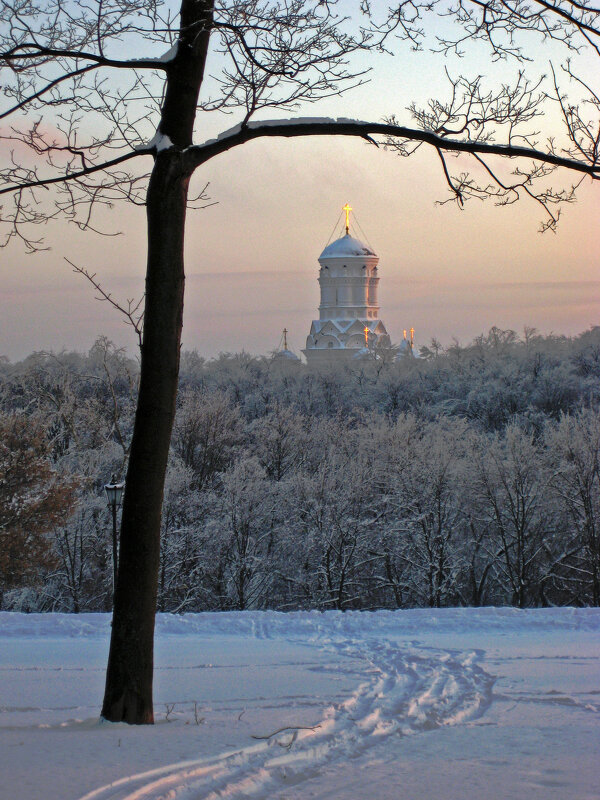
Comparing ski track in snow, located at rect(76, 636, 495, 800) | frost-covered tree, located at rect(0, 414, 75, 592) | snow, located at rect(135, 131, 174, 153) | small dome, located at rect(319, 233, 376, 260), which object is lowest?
ski track in snow, located at rect(76, 636, 495, 800)

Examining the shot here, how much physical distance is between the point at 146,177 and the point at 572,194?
337 cm

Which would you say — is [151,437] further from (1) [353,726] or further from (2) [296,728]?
(1) [353,726]

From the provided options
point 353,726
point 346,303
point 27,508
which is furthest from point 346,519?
point 346,303

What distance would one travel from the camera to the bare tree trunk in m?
6.11

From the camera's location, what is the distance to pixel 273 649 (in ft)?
35.0

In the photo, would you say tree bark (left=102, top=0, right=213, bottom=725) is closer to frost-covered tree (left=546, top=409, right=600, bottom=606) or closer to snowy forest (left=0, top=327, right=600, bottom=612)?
snowy forest (left=0, top=327, right=600, bottom=612)

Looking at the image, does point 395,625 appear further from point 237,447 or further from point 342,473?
point 237,447

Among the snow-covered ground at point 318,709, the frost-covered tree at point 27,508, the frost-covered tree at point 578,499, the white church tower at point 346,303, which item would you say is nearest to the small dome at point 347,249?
the white church tower at point 346,303

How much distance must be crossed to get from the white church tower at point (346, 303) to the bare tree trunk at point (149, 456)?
4028 inches

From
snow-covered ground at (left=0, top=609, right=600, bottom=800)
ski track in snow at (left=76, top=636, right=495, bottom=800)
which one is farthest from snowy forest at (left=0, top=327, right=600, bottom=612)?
ski track in snow at (left=76, top=636, right=495, bottom=800)

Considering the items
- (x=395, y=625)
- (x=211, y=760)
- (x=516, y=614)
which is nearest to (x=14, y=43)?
(x=211, y=760)

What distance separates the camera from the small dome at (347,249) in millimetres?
111562

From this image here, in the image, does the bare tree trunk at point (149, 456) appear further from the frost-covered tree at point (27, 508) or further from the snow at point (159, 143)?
the frost-covered tree at point (27, 508)

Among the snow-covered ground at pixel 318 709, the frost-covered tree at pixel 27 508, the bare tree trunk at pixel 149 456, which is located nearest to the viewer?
the snow-covered ground at pixel 318 709
